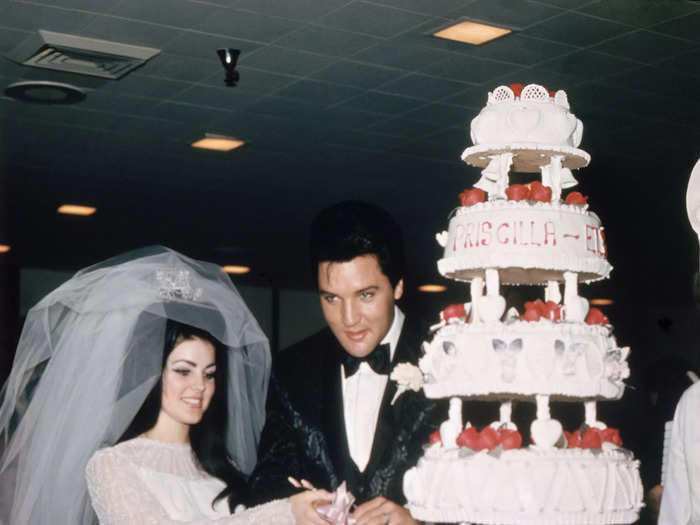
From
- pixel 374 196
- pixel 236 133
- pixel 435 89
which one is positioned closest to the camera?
pixel 435 89

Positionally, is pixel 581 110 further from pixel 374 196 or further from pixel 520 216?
pixel 520 216

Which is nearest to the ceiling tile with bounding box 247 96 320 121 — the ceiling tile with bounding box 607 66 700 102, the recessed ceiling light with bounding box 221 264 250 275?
the ceiling tile with bounding box 607 66 700 102

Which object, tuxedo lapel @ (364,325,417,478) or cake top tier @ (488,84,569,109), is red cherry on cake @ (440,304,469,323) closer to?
tuxedo lapel @ (364,325,417,478)

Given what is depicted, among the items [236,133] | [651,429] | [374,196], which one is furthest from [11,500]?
[374,196]

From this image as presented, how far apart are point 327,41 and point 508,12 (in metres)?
1.11

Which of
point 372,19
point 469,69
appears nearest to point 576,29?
point 469,69

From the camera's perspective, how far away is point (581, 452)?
288cm

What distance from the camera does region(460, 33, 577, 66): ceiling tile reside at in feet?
21.1

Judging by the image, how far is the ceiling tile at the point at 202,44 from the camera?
6.34 m

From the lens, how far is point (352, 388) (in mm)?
3646

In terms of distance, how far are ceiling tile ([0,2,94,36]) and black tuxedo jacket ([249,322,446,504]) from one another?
3113mm

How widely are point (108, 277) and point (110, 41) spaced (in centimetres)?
297

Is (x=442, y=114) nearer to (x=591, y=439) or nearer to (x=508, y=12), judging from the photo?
(x=508, y=12)

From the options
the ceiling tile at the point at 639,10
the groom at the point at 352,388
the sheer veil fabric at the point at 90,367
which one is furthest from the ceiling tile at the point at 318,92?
the groom at the point at 352,388
